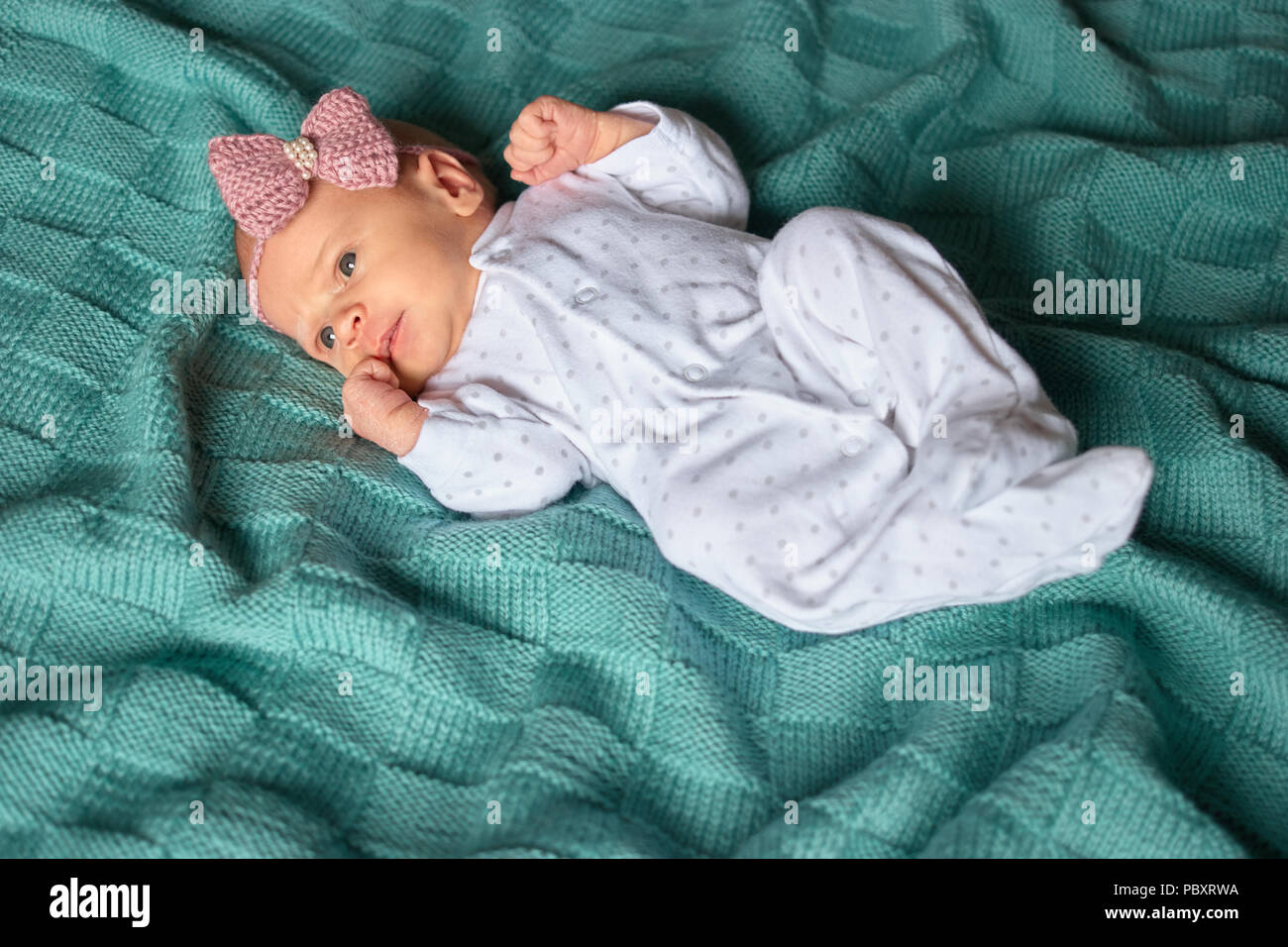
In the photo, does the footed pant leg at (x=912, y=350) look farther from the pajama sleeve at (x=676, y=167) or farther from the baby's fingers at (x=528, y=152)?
the baby's fingers at (x=528, y=152)

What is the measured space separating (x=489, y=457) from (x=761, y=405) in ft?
1.05

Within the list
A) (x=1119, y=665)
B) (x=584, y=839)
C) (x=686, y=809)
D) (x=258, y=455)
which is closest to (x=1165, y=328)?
(x=1119, y=665)

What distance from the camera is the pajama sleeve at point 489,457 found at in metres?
1.41

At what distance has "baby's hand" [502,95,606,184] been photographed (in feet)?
4.95

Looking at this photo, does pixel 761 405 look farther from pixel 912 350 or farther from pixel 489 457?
pixel 489 457

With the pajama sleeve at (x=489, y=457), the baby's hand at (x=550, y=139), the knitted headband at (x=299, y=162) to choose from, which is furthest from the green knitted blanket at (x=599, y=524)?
the baby's hand at (x=550, y=139)

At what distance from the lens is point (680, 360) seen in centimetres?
140

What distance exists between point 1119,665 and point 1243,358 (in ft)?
1.76

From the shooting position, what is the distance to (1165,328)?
1.62 metres

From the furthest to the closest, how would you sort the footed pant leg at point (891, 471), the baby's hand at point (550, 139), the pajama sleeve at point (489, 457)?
the baby's hand at point (550, 139) → the pajama sleeve at point (489, 457) → the footed pant leg at point (891, 471)

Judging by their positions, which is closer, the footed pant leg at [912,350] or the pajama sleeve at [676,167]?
the footed pant leg at [912,350]

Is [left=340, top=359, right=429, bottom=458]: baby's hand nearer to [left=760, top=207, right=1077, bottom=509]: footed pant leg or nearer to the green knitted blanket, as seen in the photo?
the green knitted blanket

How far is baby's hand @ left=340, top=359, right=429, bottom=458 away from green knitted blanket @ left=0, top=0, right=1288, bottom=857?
0.21 feet

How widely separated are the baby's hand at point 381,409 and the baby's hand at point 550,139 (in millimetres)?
325
